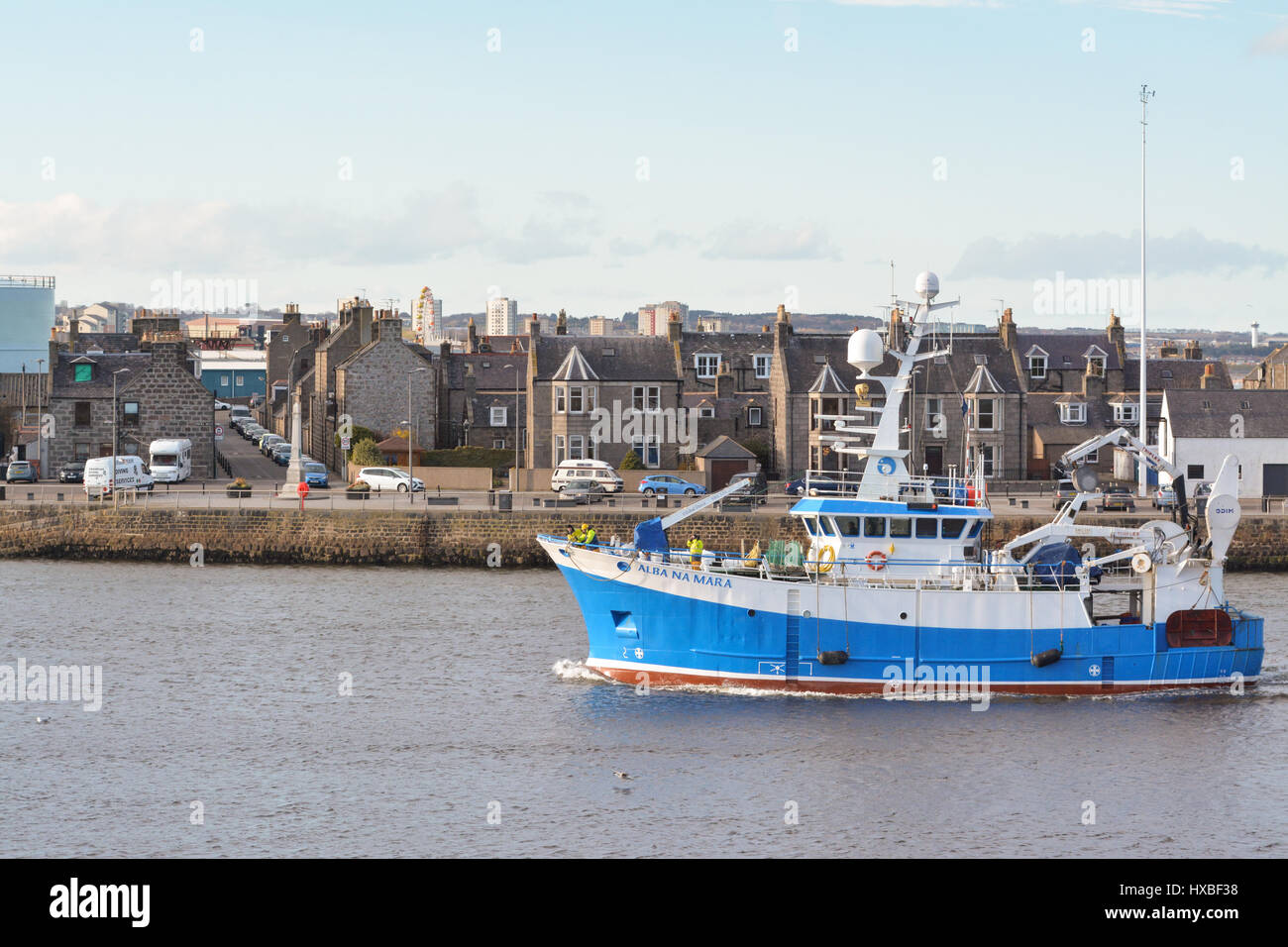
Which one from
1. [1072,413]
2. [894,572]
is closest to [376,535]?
[894,572]

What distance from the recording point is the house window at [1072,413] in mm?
79312

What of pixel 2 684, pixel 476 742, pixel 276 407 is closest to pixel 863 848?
pixel 476 742

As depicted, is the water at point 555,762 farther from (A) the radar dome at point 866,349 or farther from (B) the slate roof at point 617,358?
(B) the slate roof at point 617,358

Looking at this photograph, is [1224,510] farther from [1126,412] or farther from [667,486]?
[1126,412]

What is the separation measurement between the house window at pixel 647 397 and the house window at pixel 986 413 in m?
14.9

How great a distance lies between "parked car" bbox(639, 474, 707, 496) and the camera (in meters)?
68.0

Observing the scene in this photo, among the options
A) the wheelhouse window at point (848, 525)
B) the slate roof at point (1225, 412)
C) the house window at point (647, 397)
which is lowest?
the wheelhouse window at point (848, 525)

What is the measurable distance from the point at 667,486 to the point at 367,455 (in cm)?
1580

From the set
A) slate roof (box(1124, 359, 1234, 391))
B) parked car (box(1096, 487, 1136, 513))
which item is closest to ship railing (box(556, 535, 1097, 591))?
parked car (box(1096, 487, 1136, 513))

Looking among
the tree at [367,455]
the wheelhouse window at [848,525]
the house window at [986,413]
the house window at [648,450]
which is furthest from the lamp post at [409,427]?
the wheelhouse window at [848,525]

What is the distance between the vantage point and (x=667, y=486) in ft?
223

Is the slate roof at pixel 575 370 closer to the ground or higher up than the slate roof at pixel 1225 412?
higher up

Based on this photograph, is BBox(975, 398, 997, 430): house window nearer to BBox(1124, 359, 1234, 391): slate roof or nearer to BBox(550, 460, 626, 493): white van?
BBox(1124, 359, 1234, 391): slate roof

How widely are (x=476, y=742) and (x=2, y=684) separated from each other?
12791mm
